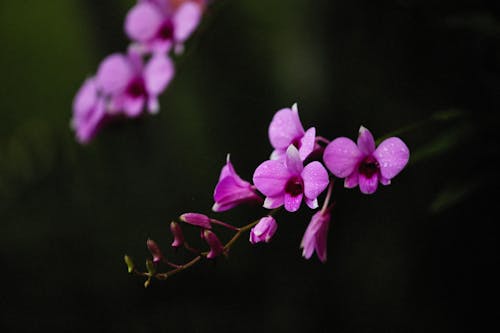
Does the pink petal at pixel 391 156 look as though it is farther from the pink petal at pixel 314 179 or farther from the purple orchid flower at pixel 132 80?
the purple orchid flower at pixel 132 80

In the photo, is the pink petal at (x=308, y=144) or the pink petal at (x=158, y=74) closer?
the pink petal at (x=308, y=144)

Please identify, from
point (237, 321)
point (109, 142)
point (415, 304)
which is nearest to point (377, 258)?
point (415, 304)

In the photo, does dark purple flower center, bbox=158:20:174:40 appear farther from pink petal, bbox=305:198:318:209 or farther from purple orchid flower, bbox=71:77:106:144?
pink petal, bbox=305:198:318:209

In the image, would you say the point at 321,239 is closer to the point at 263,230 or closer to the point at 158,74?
the point at 263,230

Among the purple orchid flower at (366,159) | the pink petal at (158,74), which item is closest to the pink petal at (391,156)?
the purple orchid flower at (366,159)

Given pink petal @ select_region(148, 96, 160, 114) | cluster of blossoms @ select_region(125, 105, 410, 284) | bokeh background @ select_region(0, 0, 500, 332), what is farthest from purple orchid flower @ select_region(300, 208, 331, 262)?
pink petal @ select_region(148, 96, 160, 114)

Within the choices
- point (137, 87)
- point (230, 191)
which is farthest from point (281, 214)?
point (230, 191)

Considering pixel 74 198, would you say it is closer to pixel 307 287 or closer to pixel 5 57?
pixel 307 287
